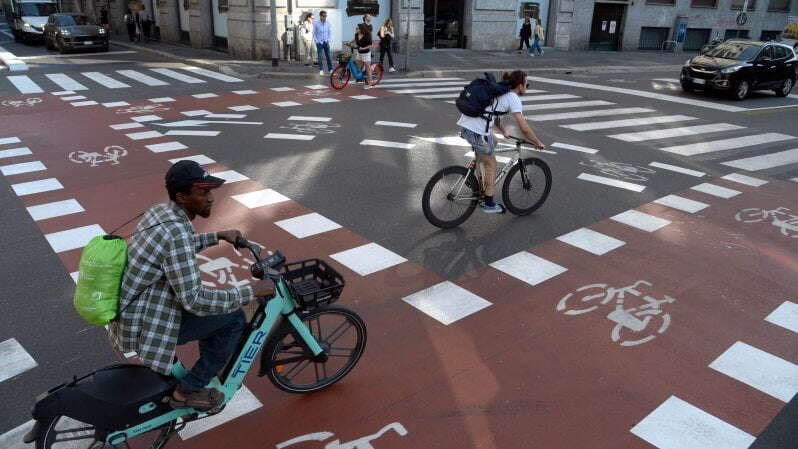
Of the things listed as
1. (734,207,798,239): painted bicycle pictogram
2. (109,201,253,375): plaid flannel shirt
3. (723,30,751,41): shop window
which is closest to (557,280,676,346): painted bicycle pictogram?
(734,207,798,239): painted bicycle pictogram

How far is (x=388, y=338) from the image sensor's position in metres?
4.94

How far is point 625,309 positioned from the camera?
5.48 metres

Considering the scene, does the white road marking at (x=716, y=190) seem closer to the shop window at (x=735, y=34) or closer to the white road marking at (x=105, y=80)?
the white road marking at (x=105, y=80)

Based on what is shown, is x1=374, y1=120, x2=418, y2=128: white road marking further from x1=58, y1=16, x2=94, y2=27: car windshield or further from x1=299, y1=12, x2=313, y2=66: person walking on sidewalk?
x1=58, y1=16, x2=94, y2=27: car windshield

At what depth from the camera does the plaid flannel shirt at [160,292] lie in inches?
116

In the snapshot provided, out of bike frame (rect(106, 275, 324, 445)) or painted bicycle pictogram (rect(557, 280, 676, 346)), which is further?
painted bicycle pictogram (rect(557, 280, 676, 346))

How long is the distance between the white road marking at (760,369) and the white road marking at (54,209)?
7.22 metres

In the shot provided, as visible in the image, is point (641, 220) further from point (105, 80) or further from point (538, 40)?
point (538, 40)

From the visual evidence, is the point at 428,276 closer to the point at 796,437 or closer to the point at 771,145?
the point at 796,437

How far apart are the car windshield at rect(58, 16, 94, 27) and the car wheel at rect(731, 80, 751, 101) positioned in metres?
26.0

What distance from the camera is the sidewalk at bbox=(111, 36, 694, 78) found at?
21.1 meters

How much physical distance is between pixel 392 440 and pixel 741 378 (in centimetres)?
A: 273

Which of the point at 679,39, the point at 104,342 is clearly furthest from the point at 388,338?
the point at 679,39

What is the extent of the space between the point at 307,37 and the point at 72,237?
1676cm
